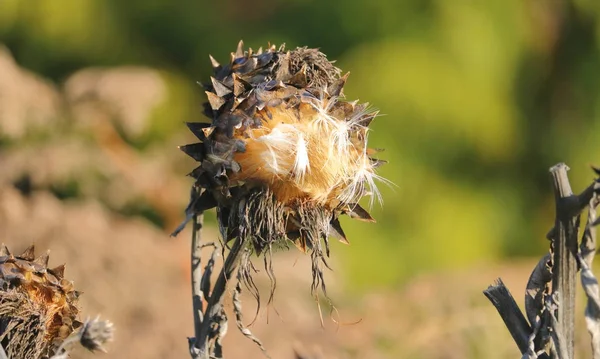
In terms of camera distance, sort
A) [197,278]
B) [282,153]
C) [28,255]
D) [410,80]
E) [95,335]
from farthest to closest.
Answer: [410,80]
[197,278]
[28,255]
[282,153]
[95,335]

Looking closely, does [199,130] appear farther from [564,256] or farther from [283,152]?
[564,256]

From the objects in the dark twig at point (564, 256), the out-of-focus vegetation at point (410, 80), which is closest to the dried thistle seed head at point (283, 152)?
the dark twig at point (564, 256)

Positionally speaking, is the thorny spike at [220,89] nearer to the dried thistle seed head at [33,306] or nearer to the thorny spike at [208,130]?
the thorny spike at [208,130]

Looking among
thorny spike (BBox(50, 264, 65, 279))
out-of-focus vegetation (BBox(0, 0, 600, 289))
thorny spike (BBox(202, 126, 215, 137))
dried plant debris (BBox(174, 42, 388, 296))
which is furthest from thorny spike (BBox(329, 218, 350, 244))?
out-of-focus vegetation (BBox(0, 0, 600, 289))

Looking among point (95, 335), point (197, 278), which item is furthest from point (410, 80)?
point (95, 335)

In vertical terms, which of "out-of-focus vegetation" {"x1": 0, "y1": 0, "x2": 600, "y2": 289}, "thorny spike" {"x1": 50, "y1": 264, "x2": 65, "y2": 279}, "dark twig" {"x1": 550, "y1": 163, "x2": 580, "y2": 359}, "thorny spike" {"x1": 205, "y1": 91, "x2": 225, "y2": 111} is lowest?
"thorny spike" {"x1": 50, "y1": 264, "x2": 65, "y2": 279}

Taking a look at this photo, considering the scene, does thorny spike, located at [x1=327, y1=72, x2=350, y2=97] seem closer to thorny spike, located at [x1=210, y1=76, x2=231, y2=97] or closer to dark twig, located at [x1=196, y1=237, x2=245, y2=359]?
thorny spike, located at [x1=210, y1=76, x2=231, y2=97]

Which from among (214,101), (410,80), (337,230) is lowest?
(337,230)
